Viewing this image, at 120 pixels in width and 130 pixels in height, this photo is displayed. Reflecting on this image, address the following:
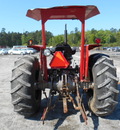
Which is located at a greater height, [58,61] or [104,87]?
[58,61]

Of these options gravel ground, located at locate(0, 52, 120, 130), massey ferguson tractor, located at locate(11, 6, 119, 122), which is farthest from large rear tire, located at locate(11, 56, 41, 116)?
gravel ground, located at locate(0, 52, 120, 130)

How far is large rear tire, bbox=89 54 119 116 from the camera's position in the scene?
12.8 feet

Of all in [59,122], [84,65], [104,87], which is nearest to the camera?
[104,87]

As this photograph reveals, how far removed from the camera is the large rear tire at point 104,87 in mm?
3902

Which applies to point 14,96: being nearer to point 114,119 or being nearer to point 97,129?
point 97,129

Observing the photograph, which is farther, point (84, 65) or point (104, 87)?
point (84, 65)

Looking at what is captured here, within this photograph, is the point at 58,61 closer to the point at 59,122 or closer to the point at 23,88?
the point at 23,88

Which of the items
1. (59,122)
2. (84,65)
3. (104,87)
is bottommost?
(59,122)

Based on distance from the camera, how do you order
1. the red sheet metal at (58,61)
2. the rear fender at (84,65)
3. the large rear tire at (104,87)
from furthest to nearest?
the red sheet metal at (58,61), the rear fender at (84,65), the large rear tire at (104,87)

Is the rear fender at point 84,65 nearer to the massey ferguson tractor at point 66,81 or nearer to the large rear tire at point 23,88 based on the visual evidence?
Answer: the massey ferguson tractor at point 66,81

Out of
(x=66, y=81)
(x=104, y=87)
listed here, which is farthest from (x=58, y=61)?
(x=104, y=87)

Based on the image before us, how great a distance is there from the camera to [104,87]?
3.92 metres

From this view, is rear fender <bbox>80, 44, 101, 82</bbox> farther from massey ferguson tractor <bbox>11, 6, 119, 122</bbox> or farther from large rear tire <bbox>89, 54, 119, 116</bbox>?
large rear tire <bbox>89, 54, 119, 116</bbox>

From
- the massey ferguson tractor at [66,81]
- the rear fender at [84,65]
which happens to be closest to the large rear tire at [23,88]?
the massey ferguson tractor at [66,81]
